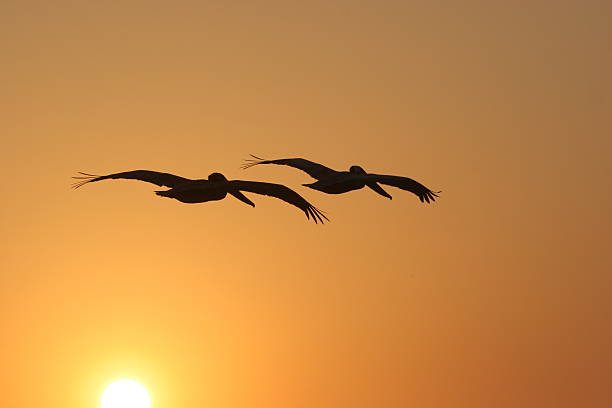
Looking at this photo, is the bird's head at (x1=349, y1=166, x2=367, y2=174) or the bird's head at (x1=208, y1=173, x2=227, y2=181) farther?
the bird's head at (x1=349, y1=166, x2=367, y2=174)

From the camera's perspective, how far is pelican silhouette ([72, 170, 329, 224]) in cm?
2753

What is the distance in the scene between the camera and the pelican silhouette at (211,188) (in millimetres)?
27531

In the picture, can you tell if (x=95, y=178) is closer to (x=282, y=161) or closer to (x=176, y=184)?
(x=176, y=184)

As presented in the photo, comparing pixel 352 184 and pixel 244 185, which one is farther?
pixel 352 184

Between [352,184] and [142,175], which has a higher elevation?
[142,175]

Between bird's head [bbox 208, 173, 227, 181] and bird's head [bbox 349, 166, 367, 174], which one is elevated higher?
bird's head [bbox 208, 173, 227, 181]

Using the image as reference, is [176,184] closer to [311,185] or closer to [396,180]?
[311,185]

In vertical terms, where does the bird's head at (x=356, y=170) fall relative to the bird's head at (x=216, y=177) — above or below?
below

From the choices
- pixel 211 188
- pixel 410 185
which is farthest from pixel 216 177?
pixel 410 185

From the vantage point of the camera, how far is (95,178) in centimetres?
2883

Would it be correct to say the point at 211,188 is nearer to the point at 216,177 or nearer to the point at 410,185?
the point at 216,177

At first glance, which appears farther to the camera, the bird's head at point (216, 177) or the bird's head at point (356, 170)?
the bird's head at point (356, 170)

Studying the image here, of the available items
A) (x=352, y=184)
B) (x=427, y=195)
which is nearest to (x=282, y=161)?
(x=352, y=184)

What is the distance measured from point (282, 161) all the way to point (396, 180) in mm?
4175
